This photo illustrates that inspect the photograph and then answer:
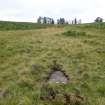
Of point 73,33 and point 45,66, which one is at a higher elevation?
point 73,33

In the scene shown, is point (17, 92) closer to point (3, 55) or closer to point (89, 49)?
point (3, 55)

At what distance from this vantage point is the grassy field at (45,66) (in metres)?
12.6

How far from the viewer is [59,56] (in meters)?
18.6

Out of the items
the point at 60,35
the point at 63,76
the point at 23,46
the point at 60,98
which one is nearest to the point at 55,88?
the point at 60,98

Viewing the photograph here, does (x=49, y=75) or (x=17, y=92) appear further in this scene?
(x=49, y=75)

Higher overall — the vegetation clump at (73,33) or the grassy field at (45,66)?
the vegetation clump at (73,33)

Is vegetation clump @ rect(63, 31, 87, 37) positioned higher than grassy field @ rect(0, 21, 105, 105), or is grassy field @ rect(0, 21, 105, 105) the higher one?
vegetation clump @ rect(63, 31, 87, 37)

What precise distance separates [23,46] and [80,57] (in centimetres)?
455

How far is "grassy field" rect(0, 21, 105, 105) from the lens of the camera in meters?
12.6

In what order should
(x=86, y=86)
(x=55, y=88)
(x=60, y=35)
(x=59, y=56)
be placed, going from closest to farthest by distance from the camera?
(x=55, y=88)
(x=86, y=86)
(x=59, y=56)
(x=60, y=35)

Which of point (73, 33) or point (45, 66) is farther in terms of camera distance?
point (73, 33)

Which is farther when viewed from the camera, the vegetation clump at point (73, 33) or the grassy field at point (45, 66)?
the vegetation clump at point (73, 33)

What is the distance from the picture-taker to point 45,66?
16188mm

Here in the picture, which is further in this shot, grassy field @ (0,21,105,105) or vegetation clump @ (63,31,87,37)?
vegetation clump @ (63,31,87,37)
